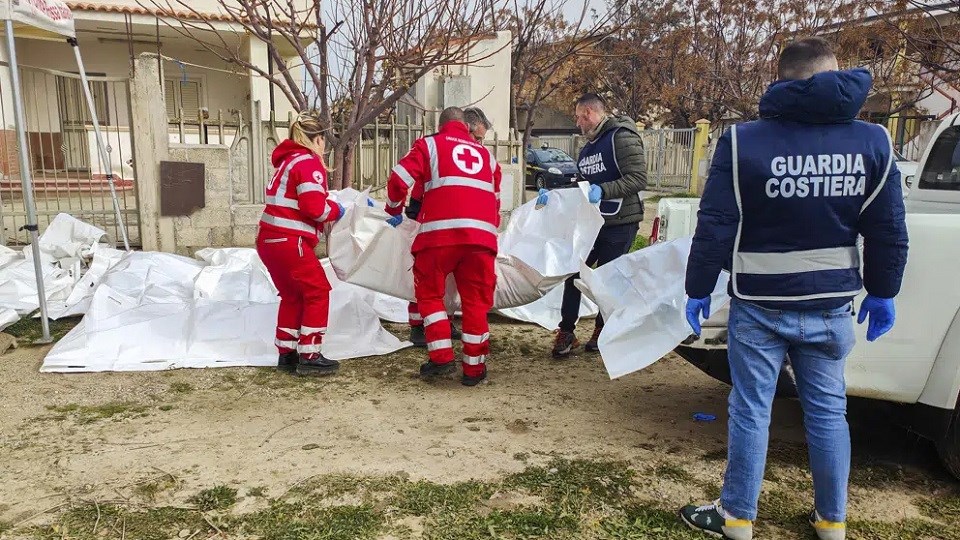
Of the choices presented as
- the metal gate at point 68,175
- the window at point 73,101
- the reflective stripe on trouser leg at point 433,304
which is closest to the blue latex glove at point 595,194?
the reflective stripe on trouser leg at point 433,304

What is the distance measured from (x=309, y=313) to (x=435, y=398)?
0.99 meters

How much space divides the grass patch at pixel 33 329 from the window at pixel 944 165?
6.05 metres

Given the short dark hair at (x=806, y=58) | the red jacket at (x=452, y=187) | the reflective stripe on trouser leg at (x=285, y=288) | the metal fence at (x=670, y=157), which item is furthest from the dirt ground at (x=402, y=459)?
the metal fence at (x=670, y=157)

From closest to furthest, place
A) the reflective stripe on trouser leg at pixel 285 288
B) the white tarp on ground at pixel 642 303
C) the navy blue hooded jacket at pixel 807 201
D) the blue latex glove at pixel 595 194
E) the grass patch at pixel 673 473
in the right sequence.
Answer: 1. the navy blue hooded jacket at pixel 807 201
2. the grass patch at pixel 673 473
3. the white tarp on ground at pixel 642 303
4. the reflective stripe on trouser leg at pixel 285 288
5. the blue latex glove at pixel 595 194

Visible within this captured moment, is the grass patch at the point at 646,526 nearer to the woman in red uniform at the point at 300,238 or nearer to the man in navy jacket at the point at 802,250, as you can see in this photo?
the man in navy jacket at the point at 802,250

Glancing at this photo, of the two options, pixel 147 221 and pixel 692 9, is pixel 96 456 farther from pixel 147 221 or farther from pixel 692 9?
pixel 692 9

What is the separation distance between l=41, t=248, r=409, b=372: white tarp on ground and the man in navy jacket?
9.96 feet

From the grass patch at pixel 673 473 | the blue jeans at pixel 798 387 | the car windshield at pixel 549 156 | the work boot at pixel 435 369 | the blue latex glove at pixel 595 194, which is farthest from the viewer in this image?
the car windshield at pixel 549 156

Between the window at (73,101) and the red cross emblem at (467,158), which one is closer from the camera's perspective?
the red cross emblem at (467,158)

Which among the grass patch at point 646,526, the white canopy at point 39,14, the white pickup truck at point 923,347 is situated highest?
the white canopy at point 39,14

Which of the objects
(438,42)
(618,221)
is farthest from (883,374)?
(438,42)

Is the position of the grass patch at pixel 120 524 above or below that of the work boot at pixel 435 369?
below

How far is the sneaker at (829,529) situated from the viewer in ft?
8.73

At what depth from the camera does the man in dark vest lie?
16.1 ft
